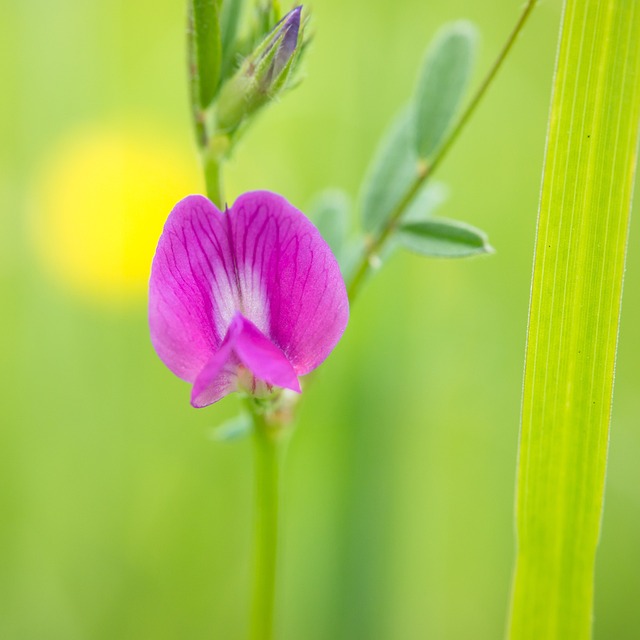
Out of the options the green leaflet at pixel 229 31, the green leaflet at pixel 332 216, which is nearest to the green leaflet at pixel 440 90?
the green leaflet at pixel 332 216

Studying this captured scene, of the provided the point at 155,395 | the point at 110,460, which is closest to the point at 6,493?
the point at 110,460

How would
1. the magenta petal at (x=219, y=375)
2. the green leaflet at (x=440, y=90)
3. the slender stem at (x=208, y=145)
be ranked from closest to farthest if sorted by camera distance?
the magenta petal at (x=219, y=375) → the slender stem at (x=208, y=145) → the green leaflet at (x=440, y=90)

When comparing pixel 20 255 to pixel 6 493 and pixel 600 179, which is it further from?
pixel 600 179

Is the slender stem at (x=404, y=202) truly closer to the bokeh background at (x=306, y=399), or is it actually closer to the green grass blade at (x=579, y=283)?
Result: the green grass blade at (x=579, y=283)

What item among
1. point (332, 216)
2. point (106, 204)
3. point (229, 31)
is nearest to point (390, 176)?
point (332, 216)

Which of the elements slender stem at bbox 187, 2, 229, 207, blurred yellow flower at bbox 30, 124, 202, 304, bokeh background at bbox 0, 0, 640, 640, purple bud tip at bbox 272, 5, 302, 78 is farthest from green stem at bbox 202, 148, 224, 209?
blurred yellow flower at bbox 30, 124, 202, 304
